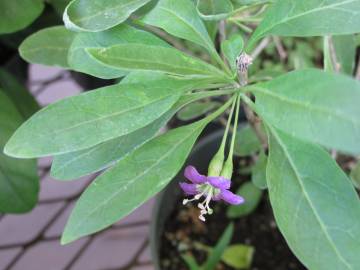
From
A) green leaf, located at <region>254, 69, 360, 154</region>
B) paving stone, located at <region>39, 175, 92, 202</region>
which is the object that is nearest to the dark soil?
paving stone, located at <region>39, 175, 92, 202</region>

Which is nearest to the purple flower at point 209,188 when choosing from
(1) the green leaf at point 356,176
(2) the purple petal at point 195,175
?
(2) the purple petal at point 195,175

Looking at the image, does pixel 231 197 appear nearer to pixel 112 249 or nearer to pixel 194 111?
pixel 194 111

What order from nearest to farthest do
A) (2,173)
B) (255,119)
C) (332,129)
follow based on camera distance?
1. (332,129)
2. (255,119)
3. (2,173)

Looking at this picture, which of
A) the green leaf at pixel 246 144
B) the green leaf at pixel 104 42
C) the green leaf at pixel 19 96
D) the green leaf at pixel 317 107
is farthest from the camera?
the green leaf at pixel 19 96

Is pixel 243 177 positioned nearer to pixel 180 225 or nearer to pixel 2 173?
pixel 180 225

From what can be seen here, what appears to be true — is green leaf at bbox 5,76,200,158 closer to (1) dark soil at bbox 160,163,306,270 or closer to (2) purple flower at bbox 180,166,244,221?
(2) purple flower at bbox 180,166,244,221

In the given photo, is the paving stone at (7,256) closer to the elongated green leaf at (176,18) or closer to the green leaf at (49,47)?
the green leaf at (49,47)

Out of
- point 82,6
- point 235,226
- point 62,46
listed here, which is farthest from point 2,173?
point 235,226
